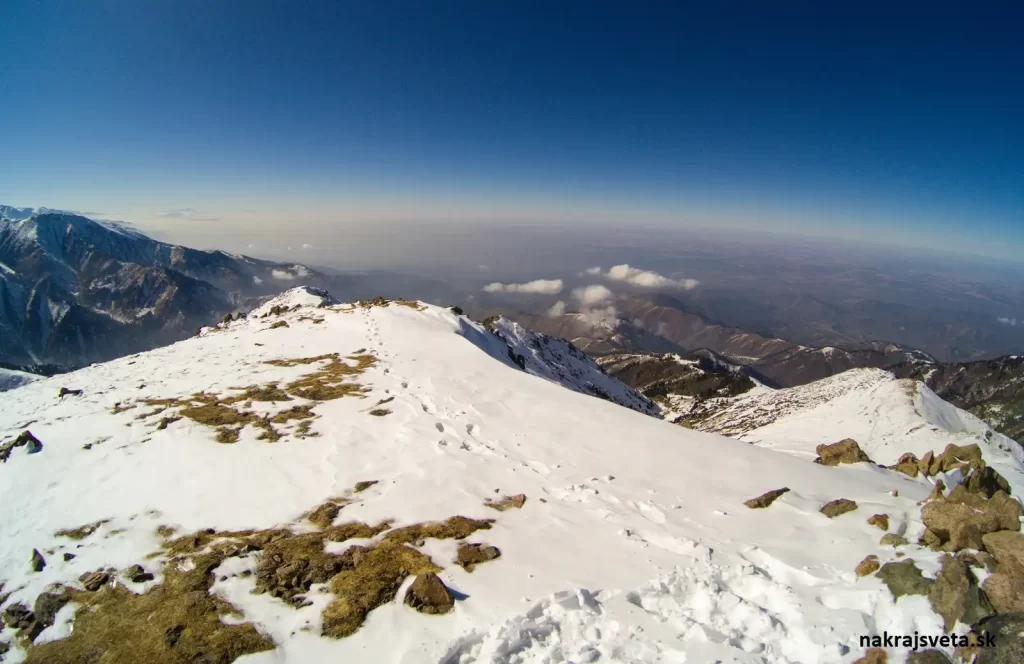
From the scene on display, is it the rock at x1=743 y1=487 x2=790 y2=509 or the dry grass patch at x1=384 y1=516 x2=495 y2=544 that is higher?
the rock at x1=743 y1=487 x2=790 y2=509

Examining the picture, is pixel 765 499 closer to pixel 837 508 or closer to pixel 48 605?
pixel 837 508

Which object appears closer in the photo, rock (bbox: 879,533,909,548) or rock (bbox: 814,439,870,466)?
rock (bbox: 879,533,909,548)

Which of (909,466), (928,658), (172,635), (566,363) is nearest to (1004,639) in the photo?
(928,658)

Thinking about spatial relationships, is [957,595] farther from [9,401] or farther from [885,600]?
[9,401]

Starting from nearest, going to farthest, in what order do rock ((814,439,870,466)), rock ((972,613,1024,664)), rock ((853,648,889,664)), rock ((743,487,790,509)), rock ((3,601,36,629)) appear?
1. rock ((972,613,1024,664))
2. rock ((853,648,889,664))
3. rock ((3,601,36,629))
4. rock ((743,487,790,509))
5. rock ((814,439,870,466))

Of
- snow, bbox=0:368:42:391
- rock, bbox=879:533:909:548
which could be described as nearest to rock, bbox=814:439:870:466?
rock, bbox=879:533:909:548

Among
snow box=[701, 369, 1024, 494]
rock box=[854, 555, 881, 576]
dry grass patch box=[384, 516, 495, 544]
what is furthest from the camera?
snow box=[701, 369, 1024, 494]

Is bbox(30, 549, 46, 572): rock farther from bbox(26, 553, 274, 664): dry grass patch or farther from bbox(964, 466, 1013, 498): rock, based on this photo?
bbox(964, 466, 1013, 498): rock

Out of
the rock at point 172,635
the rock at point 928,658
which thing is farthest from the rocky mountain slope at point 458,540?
the rock at point 928,658
